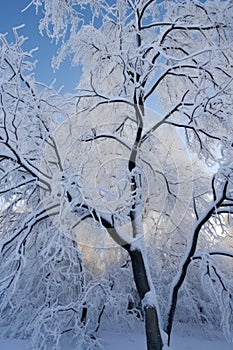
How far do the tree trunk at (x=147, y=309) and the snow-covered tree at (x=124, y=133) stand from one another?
0.01 m

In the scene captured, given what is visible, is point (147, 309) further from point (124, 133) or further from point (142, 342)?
point (142, 342)

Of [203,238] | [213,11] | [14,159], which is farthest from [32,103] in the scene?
[203,238]

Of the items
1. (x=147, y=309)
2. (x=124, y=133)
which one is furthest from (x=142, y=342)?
(x=124, y=133)

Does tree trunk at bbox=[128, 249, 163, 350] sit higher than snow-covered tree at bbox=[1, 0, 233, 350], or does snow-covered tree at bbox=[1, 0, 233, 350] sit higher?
snow-covered tree at bbox=[1, 0, 233, 350]

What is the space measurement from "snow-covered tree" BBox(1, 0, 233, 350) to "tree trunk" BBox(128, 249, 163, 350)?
1 cm

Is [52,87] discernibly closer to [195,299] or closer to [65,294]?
[65,294]

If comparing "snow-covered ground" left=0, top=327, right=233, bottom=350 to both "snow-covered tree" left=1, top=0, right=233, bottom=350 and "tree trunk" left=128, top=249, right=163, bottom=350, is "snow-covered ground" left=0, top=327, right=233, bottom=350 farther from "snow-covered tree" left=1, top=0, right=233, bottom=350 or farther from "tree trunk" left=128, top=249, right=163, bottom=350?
"tree trunk" left=128, top=249, right=163, bottom=350

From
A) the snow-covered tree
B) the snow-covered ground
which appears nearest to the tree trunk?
the snow-covered tree

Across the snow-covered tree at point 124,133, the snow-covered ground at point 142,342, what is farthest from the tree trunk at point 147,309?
the snow-covered ground at point 142,342

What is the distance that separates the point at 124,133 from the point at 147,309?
321cm

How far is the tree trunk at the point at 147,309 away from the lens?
163 inches

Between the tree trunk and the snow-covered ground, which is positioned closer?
the tree trunk

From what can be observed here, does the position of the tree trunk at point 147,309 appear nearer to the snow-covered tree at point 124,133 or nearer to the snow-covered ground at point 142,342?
the snow-covered tree at point 124,133

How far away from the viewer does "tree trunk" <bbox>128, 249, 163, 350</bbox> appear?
414 cm
